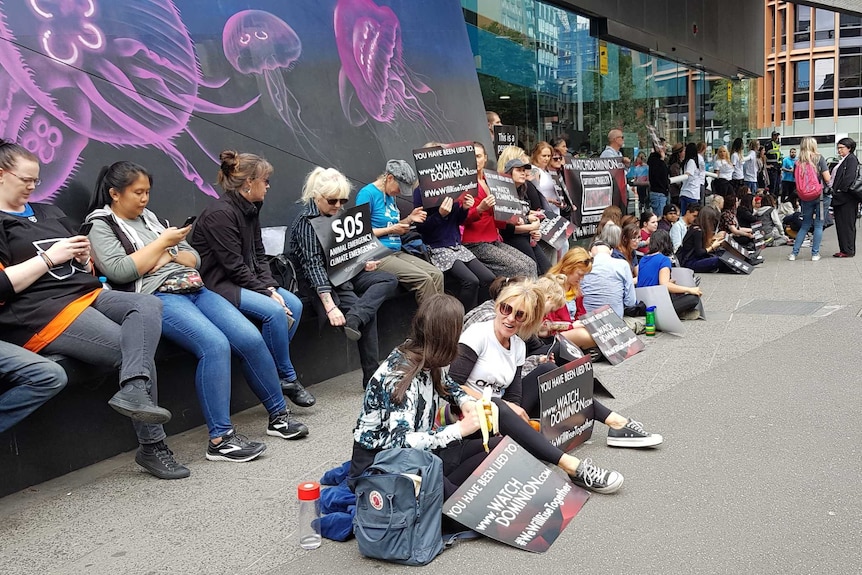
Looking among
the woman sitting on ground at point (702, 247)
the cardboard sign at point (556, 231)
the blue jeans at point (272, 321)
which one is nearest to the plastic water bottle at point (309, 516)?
the blue jeans at point (272, 321)

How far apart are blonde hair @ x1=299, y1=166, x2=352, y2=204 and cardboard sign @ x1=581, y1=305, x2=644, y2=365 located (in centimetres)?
240

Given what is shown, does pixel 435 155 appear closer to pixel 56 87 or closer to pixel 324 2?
pixel 324 2

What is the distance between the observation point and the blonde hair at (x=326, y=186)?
640 cm

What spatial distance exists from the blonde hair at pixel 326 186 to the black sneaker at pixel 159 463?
2.35m

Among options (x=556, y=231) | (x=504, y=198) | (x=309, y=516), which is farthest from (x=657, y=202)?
(x=309, y=516)

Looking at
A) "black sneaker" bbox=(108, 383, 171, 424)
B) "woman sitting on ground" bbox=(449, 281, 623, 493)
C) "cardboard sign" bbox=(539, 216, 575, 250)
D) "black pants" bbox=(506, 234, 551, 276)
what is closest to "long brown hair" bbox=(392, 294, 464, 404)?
"woman sitting on ground" bbox=(449, 281, 623, 493)

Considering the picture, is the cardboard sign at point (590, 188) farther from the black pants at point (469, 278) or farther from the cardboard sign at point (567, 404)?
the cardboard sign at point (567, 404)

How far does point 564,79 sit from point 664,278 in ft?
16.7

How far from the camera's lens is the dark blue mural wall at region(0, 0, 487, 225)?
5.53m

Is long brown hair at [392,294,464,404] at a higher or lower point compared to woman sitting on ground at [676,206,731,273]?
higher

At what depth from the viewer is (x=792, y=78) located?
66688mm

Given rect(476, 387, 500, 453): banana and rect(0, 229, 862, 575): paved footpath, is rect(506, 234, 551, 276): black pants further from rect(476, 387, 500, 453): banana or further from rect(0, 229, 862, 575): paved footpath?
rect(476, 387, 500, 453): banana

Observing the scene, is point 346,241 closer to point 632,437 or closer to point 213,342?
point 213,342

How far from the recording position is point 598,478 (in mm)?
4316
